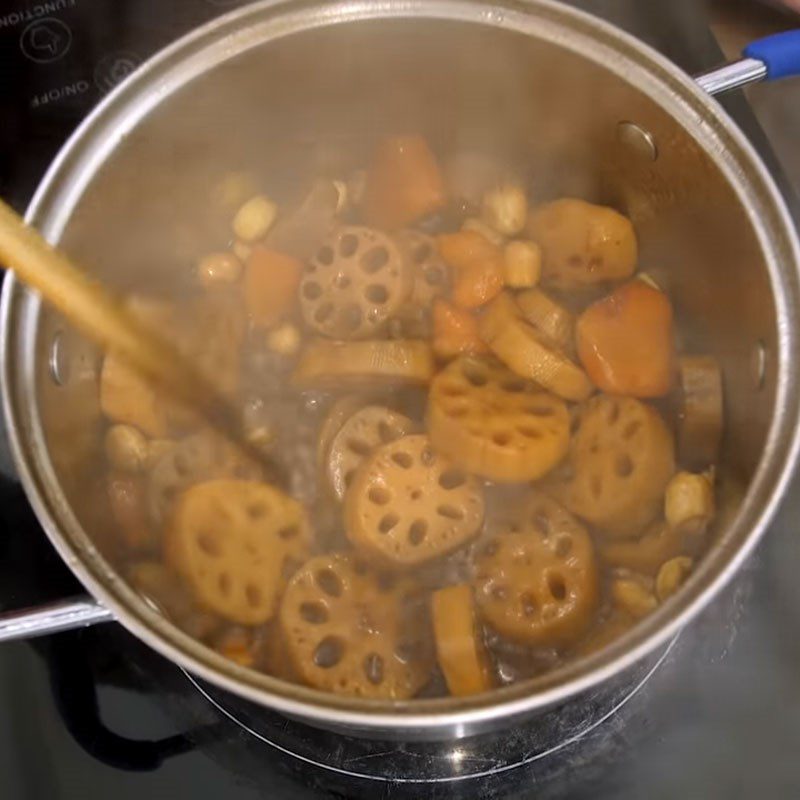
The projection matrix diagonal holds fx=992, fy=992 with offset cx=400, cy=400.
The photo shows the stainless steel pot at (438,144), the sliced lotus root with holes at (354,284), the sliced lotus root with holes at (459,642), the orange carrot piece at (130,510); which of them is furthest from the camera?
the sliced lotus root with holes at (354,284)

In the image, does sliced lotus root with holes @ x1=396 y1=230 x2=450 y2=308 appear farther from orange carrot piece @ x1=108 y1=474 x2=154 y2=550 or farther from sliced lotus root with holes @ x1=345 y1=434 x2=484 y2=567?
orange carrot piece @ x1=108 y1=474 x2=154 y2=550

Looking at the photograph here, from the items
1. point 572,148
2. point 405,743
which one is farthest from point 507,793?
point 572,148

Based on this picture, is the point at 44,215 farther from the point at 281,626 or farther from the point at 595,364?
the point at 595,364

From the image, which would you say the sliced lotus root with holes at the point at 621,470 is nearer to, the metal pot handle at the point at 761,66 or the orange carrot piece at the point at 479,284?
the orange carrot piece at the point at 479,284

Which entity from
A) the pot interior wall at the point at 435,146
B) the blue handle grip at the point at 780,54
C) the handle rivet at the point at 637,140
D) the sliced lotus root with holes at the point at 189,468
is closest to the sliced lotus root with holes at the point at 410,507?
the sliced lotus root with holes at the point at 189,468

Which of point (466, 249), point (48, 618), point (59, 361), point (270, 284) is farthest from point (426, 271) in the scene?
point (48, 618)
